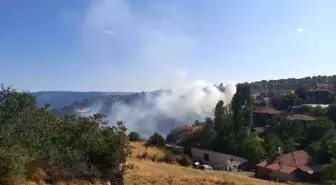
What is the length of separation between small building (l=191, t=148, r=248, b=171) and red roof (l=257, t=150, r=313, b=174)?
301 centimetres

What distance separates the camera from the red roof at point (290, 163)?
38312 mm

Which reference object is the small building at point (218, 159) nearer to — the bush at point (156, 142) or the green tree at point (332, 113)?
the bush at point (156, 142)

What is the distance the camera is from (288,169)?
3816 centimetres

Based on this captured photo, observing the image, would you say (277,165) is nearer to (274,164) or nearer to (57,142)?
(274,164)

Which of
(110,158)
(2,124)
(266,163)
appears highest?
(2,124)

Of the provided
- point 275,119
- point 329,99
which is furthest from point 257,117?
point 329,99

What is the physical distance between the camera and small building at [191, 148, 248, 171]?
42925 millimetres

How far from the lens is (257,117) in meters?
66.8

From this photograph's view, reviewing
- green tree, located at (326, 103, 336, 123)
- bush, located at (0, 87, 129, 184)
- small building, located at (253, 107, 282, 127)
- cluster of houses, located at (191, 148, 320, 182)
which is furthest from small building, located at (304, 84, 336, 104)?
bush, located at (0, 87, 129, 184)

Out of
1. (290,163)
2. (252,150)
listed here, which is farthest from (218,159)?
(290,163)

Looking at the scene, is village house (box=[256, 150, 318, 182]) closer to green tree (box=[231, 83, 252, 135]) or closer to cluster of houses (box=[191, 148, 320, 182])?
cluster of houses (box=[191, 148, 320, 182])

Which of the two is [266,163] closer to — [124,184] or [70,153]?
[124,184]

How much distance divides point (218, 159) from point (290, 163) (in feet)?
28.5

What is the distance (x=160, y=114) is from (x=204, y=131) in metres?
75.2
